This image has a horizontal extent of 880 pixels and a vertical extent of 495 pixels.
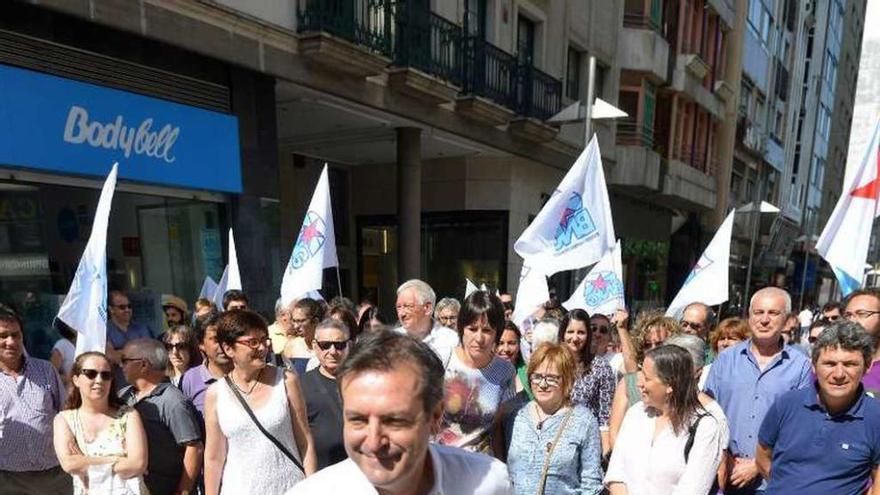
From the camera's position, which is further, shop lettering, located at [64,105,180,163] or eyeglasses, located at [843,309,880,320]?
shop lettering, located at [64,105,180,163]

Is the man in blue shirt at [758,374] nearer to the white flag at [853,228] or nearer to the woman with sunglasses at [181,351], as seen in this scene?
the white flag at [853,228]

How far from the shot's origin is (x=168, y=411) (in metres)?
3.29

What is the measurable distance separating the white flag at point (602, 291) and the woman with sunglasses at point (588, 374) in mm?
1610

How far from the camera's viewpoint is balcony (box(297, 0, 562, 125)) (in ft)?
29.7

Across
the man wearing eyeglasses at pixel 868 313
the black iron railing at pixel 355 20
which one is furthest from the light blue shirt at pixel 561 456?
the black iron railing at pixel 355 20

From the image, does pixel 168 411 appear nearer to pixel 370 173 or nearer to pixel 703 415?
pixel 703 415

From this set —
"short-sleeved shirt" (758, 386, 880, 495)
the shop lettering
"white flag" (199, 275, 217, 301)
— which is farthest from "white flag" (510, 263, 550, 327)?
the shop lettering

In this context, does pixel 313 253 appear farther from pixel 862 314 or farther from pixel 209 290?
pixel 862 314

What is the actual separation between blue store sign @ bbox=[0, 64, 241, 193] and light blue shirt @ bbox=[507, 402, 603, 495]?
19.2ft

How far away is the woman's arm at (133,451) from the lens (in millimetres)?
3053

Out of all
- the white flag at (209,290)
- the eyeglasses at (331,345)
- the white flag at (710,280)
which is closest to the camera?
the eyeglasses at (331,345)

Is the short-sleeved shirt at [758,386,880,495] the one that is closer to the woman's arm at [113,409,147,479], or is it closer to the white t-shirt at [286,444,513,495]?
the white t-shirt at [286,444,513,495]

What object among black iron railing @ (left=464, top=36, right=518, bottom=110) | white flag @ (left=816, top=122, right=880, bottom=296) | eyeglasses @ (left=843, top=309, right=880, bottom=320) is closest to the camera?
eyeglasses @ (left=843, top=309, right=880, bottom=320)

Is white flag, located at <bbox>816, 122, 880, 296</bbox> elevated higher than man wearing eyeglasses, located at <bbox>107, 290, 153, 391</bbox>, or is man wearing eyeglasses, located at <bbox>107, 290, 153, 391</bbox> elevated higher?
white flag, located at <bbox>816, 122, 880, 296</bbox>
